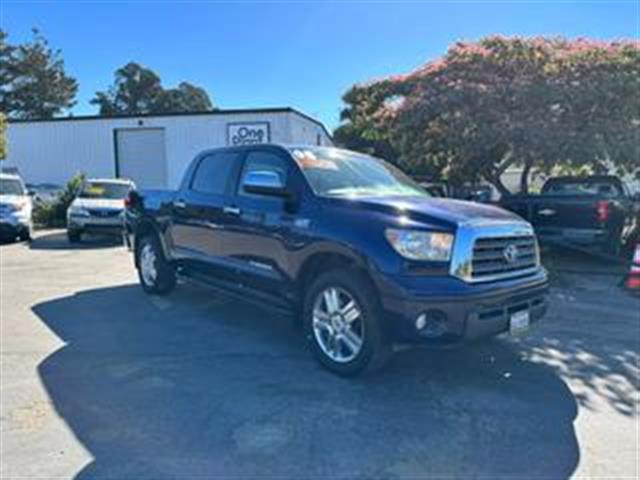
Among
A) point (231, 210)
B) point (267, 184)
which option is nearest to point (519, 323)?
point (267, 184)

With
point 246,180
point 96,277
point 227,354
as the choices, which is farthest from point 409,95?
point 227,354

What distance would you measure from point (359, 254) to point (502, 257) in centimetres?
116

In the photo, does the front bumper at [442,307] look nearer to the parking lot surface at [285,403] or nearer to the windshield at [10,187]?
the parking lot surface at [285,403]

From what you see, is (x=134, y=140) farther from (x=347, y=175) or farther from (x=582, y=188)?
(x=347, y=175)

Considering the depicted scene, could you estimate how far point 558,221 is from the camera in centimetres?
1173

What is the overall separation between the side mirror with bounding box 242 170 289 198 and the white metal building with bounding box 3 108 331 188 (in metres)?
20.7

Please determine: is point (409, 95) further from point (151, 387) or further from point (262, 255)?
point (151, 387)

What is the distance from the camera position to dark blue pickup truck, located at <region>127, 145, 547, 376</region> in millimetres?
4773

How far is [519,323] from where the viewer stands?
5.11 meters

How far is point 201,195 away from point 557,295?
17.1 feet

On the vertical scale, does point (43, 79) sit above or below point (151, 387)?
above

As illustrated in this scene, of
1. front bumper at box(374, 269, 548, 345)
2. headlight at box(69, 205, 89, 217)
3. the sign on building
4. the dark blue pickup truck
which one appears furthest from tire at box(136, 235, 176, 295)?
the sign on building

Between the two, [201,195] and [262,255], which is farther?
[201,195]

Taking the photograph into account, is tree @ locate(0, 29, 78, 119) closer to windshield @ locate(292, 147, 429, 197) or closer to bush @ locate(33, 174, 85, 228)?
bush @ locate(33, 174, 85, 228)
